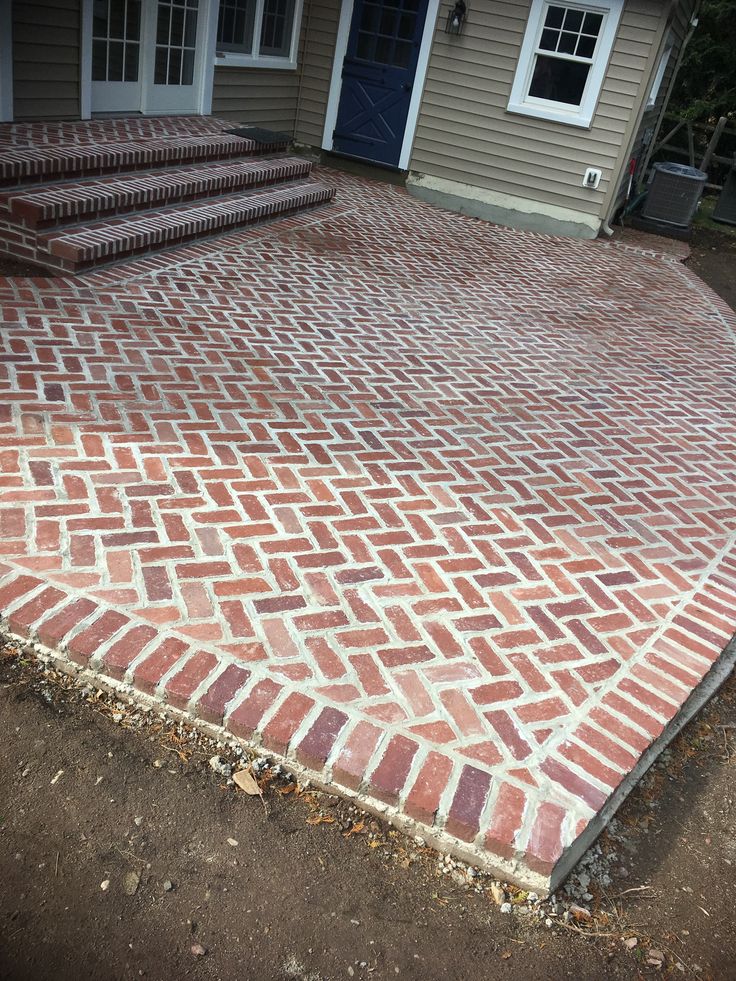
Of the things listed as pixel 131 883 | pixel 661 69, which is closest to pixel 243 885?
pixel 131 883

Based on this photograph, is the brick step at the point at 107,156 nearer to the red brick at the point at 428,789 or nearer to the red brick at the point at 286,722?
the red brick at the point at 286,722

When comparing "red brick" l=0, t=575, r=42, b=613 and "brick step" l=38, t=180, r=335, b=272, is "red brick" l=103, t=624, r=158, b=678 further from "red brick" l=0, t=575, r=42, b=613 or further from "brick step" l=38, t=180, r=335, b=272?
"brick step" l=38, t=180, r=335, b=272

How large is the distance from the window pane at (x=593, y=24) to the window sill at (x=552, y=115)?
2.86ft

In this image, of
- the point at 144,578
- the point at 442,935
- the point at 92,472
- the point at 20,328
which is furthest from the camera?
the point at 20,328

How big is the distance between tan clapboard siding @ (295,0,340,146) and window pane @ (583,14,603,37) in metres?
3.14

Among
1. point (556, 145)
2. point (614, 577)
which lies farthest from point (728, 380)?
point (556, 145)

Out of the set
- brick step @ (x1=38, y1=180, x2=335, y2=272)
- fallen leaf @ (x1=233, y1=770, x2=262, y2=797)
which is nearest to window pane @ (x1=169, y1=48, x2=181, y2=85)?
brick step @ (x1=38, y1=180, x2=335, y2=272)

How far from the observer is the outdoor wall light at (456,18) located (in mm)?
9289

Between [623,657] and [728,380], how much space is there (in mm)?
4016

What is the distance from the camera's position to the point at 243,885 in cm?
194

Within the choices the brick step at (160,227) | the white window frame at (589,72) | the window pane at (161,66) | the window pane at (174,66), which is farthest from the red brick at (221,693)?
the white window frame at (589,72)

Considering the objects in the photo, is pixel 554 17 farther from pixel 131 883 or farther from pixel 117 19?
pixel 131 883

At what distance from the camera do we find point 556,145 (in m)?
9.55

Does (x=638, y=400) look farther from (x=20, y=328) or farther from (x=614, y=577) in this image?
(x=20, y=328)
